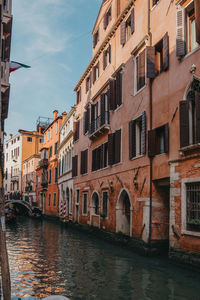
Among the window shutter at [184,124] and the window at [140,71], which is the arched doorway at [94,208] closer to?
the window at [140,71]

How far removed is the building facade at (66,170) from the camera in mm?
30375

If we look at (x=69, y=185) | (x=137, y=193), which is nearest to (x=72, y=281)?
(x=137, y=193)

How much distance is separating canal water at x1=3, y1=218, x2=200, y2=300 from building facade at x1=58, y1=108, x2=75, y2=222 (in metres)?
16.0

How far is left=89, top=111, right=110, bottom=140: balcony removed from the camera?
19.6 meters

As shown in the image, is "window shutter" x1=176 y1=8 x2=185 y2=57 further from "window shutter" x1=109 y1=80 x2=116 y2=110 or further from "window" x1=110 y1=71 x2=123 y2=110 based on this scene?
"window shutter" x1=109 y1=80 x2=116 y2=110

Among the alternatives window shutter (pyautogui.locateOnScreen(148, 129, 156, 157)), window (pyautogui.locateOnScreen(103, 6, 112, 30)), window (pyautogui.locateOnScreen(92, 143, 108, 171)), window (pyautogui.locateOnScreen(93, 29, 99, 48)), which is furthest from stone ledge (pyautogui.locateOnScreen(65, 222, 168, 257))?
window (pyautogui.locateOnScreen(93, 29, 99, 48))

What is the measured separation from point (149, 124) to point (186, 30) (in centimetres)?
368


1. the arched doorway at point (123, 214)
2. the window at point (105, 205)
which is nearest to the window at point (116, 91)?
the arched doorway at point (123, 214)

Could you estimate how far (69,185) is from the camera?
101ft

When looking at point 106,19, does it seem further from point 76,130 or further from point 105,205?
point 105,205

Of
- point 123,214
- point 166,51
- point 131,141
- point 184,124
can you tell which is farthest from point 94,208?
point 184,124

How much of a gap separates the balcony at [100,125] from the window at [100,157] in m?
0.80

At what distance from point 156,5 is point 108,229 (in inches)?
428

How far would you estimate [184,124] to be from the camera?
441 inches
